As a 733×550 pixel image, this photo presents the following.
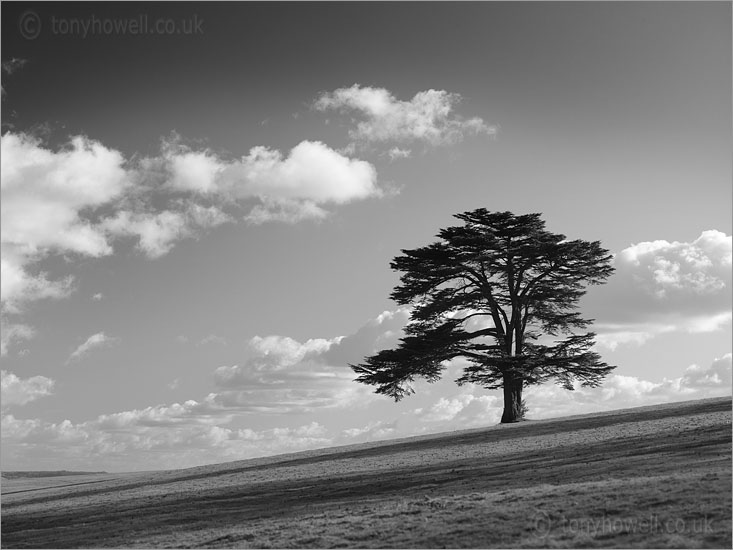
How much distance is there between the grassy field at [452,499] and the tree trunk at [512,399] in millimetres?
8147

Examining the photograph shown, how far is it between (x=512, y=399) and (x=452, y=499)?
26156 millimetres

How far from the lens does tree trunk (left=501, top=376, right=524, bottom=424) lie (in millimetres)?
44037

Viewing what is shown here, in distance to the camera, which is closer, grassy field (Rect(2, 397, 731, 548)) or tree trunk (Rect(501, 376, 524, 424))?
grassy field (Rect(2, 397, 731, 548))

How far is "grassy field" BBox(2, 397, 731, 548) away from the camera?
1488cm

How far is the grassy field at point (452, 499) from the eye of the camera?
14.9 m

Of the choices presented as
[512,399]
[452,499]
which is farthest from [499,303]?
[452,499]

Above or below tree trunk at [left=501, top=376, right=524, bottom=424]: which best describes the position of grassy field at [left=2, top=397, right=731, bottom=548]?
below

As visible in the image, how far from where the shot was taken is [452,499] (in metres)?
19.0

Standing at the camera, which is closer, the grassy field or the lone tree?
the grassy field

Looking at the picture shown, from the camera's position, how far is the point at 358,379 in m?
45.6

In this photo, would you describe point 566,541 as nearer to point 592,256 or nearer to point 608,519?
point 608,519

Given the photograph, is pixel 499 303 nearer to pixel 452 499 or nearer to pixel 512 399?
pixel 512 399

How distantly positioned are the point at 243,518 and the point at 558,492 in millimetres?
8908

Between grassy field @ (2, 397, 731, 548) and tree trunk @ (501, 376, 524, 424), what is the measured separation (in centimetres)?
815
